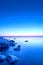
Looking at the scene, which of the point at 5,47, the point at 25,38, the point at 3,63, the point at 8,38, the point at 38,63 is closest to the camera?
the point at 3,63

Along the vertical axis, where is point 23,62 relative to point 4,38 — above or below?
below

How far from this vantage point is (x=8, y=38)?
5.74ft

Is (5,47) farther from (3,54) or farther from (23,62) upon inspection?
(23,62)

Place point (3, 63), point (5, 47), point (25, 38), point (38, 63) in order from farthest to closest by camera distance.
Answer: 1. point (25, 38)
2. point (5, 47)
3. point (38, 63)
4. point (3, 63)

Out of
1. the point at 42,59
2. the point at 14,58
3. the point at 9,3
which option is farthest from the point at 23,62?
the point at 9,3

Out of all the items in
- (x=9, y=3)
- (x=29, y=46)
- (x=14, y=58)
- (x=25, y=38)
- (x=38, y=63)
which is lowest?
(x=38, y=63)

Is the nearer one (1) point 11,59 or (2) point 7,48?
(1) point 11,59

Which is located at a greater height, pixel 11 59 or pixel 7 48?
pixel 7 48

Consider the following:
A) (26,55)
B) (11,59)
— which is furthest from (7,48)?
(26,55)

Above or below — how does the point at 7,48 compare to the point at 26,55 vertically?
above

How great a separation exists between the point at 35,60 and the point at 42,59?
0.15 meters

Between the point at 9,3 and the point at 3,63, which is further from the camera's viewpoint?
the point at 9,3

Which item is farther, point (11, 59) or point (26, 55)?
point (26, 55)

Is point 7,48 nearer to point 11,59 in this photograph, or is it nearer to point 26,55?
point 11,59
